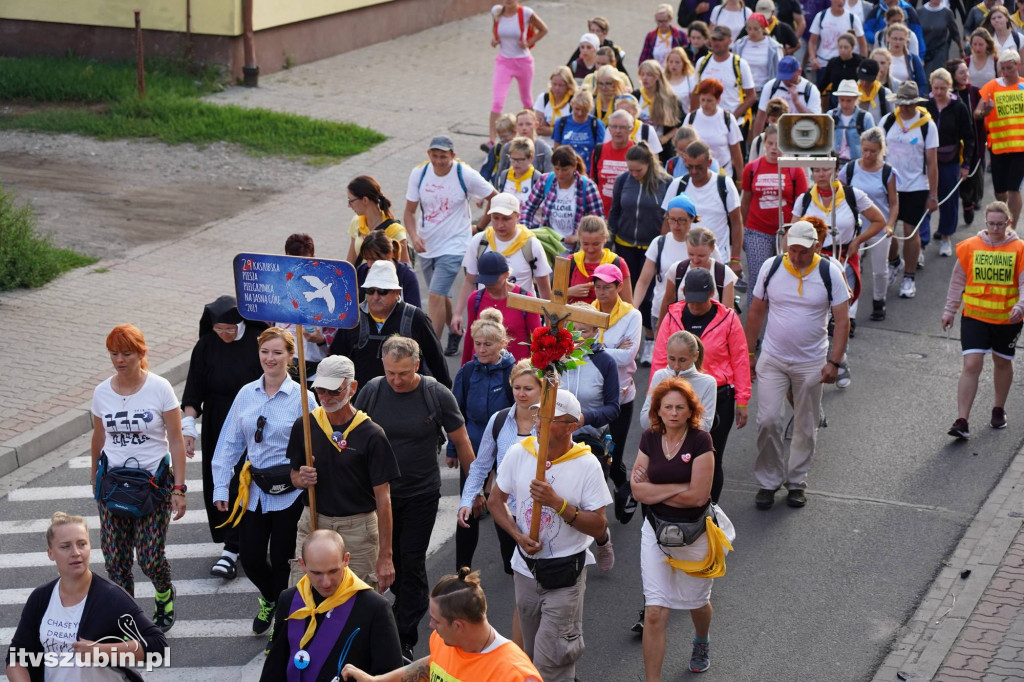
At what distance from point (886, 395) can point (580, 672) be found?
540cm

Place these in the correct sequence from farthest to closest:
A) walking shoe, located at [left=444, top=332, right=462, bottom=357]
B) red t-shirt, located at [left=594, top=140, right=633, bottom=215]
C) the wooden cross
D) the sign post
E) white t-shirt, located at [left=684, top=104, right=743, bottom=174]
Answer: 1. white t-shirt, located at [left=684, top=104, right=743, bottom=174]
2. red t-shirt, located at [left=594, top=140, right=633, bottom=215]
3. walking shoe, located at [left=444, top=332, right=462, bottom=357]
4. the sign post
5. the wooden cross

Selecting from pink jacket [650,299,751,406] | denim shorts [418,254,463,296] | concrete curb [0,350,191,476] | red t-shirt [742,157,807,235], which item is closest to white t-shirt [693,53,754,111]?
red t-shirt [742,157,807,235]

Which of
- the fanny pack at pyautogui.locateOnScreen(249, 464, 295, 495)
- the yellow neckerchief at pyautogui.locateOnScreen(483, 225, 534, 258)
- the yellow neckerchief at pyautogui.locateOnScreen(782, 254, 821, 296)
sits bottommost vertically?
the fanny pack at pyautogui.locateOnScreen(249, 464, 295, 495)

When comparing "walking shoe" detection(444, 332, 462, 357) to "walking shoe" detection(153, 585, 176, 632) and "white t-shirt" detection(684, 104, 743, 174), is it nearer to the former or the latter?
"white t-shirt" detection(684, 104, 743, 174)

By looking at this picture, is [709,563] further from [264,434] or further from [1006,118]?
[1006,118]

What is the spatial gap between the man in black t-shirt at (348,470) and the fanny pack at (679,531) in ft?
4.94

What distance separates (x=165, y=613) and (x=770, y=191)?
7.13 m

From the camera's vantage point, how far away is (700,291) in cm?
934

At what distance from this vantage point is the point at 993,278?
11.1 m

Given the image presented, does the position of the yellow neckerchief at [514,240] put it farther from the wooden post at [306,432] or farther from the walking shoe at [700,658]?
the walking shoe at [700,658]

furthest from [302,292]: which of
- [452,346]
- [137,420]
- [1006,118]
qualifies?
[1006,118]

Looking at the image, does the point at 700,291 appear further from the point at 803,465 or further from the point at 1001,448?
the point at 1001,448

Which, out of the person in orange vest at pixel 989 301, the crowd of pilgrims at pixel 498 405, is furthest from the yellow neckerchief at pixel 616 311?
the person in orange vest at pixel 989 301

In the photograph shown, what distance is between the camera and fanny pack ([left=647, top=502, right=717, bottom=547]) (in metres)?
7.64
